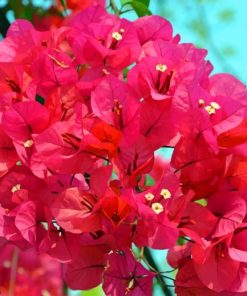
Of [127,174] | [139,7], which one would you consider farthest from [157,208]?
[139,7]

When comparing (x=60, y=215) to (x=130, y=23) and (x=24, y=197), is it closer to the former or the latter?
(x=24, y=197)

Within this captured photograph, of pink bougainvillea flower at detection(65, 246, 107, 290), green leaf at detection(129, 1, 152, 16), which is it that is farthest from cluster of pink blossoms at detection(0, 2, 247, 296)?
green leaf at detection(129, 1, 152, 16)

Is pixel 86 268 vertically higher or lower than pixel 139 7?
lower

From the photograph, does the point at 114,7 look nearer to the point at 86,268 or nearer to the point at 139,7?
the point at 139,7

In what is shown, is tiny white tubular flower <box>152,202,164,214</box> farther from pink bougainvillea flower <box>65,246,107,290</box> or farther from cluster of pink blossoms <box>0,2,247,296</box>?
pink bougainvillea flower <box>65,246,107,290</box>

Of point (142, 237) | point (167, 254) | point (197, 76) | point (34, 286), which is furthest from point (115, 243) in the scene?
point (34, 286)

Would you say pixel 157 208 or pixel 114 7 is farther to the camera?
pixel 114 7

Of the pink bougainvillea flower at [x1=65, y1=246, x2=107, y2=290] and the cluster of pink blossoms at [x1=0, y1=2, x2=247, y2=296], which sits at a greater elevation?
the cluster of pink blossoms at [x1=0, y1=2, x2=247, y2=296]

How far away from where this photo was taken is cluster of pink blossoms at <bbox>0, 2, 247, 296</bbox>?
0.90 m

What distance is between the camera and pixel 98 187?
0.89 m

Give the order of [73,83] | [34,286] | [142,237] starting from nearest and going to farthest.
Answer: [142,237]
[73,83]
[34,286]

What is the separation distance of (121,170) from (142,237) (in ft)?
0.30

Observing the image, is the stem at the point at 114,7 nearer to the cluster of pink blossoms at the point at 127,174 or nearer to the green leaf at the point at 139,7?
the green leaf at the point at 139,7

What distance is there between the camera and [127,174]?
0.91 meters
